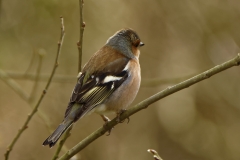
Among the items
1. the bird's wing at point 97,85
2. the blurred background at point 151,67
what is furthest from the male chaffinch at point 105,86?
the blurred background at point 151,67

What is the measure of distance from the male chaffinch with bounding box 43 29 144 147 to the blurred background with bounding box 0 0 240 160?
8.55 ft

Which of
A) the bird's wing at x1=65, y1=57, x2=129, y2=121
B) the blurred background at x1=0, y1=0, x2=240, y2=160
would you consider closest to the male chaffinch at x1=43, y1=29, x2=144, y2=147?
the bird's wing at x1=65, y1=57, x2=129, y2=121

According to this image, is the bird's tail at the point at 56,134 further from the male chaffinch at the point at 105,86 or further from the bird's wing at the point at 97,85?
the bird's wing at the point at 97,85


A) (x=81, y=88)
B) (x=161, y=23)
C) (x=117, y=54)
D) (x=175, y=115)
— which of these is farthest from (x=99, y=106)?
(x=161, y=23)

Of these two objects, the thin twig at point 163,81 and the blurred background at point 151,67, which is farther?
the blurred background at point 151,67

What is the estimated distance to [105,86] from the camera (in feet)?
15.5

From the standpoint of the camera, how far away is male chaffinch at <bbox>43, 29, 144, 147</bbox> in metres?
4.47

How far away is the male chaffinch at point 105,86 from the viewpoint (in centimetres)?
447

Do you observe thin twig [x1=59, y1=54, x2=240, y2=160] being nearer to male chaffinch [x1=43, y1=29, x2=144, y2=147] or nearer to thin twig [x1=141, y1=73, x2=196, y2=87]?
male chaffinch [x1=43, y1=29, x2=144, y2=147]

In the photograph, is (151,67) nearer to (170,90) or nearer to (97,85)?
(97,85)

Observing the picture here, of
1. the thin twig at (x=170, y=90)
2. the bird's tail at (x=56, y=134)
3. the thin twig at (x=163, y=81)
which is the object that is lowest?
the thin twig at (x=163, y=81)

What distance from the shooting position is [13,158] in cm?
777

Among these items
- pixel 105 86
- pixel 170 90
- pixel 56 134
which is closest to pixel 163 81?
pixel 105 86

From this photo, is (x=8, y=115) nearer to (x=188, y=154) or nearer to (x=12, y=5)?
(x=12, y=5)
